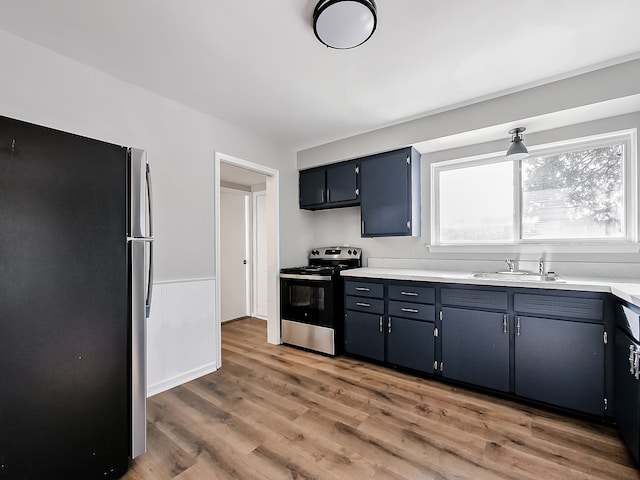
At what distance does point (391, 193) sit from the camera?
317 cm

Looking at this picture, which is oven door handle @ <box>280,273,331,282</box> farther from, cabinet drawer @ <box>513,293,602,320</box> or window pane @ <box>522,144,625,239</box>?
window pane @ <box>522,144,625,239</box>

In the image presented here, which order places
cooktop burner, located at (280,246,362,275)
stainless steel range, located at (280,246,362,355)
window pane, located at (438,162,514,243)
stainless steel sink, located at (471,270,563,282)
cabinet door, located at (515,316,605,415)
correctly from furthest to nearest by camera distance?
cooktop burner, located at (280,246,362,275) < stainless steel range, located at (280,246,362,355) < window pane, located at (438,162,514,243) < stainless steel sink, located at (471,270,563,282) < cabinet door, located at (515,316,605,415)

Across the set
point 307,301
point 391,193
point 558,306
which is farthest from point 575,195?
point 307,301

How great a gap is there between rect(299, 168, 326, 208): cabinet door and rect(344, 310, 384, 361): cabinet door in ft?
4.80

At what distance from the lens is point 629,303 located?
5.44ft

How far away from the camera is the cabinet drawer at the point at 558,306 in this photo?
1962mm

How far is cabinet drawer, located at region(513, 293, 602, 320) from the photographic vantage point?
1962mm

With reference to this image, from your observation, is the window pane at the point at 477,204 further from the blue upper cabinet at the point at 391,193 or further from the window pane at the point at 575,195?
the blue upper cabinet at the point at 391,193

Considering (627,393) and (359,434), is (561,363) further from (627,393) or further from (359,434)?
(359,434)

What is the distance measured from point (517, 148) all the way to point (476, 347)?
1681 mm

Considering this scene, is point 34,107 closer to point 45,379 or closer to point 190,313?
point 45,379

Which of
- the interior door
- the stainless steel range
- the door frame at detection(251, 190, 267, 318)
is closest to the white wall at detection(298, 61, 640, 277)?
the stainless steel range

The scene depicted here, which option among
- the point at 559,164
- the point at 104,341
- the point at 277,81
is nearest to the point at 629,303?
the point at 559,164

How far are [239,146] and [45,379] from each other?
250 cm
